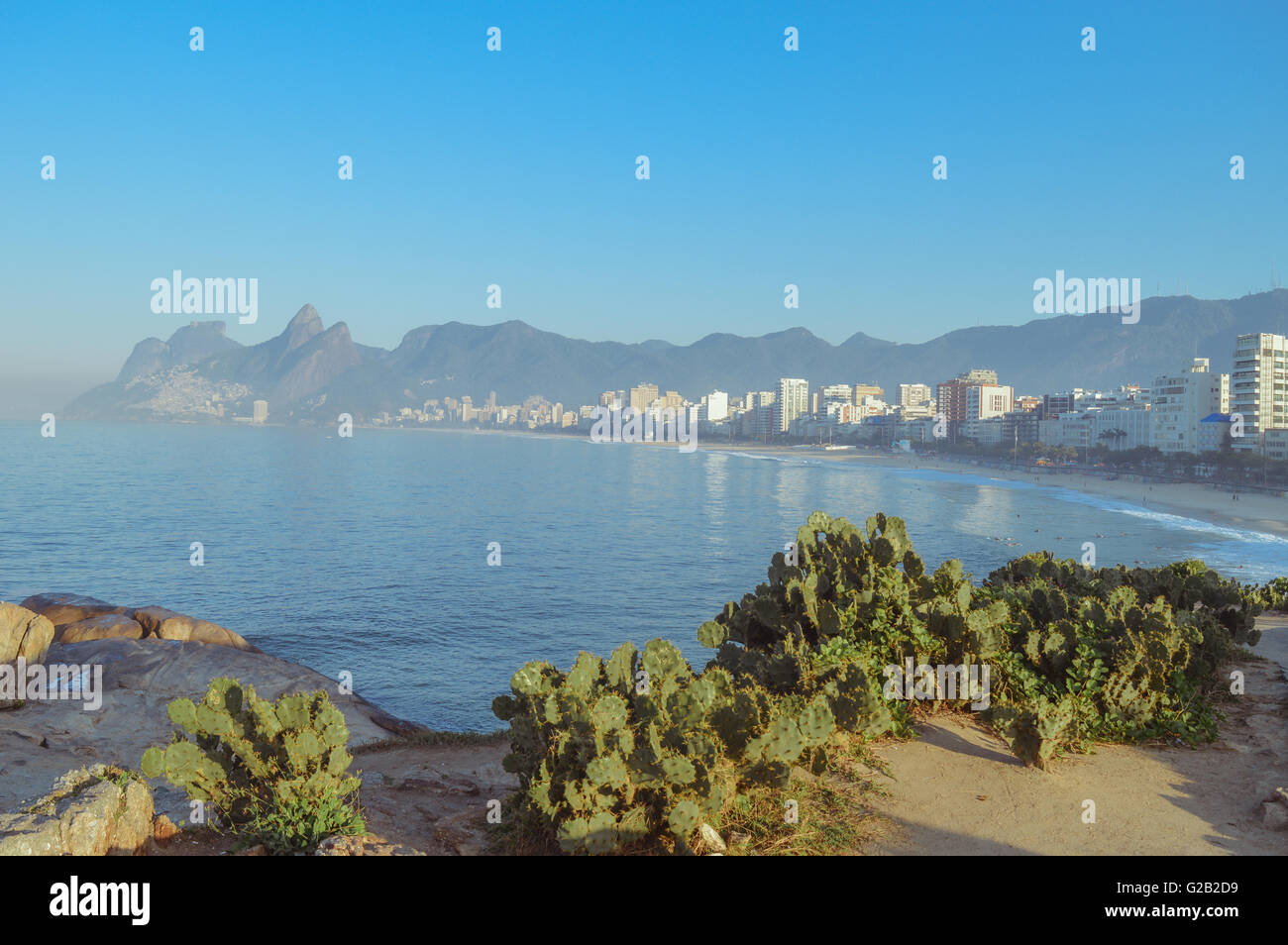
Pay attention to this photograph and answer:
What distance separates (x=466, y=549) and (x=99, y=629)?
1262 inches

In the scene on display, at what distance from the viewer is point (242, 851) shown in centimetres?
715

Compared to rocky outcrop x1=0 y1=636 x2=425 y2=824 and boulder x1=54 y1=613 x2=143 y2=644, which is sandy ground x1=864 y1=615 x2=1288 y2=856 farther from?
boulder x1=54 y1=613 x2=143 y2=644

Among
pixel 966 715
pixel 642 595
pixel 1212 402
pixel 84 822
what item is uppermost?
pixel 1212 402

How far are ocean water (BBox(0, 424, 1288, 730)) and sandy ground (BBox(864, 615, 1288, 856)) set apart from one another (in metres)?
16.8

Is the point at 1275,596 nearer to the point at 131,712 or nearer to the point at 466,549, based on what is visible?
the point at 131,712

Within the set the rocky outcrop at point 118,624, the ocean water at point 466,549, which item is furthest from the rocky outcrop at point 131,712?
the ocean water at point 466,549

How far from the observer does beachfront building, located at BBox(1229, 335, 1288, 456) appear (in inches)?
4579

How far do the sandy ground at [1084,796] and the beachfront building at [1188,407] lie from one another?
139487mm

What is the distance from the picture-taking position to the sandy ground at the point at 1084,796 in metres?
8.02

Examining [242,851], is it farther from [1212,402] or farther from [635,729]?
[1212,402]

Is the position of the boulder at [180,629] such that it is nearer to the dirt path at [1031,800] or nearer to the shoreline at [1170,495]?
the dirt path at [1031,800]

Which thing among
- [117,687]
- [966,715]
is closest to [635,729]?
[966,715]

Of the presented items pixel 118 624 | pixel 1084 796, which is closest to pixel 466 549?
pixel 118 624

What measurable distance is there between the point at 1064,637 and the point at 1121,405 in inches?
7364
